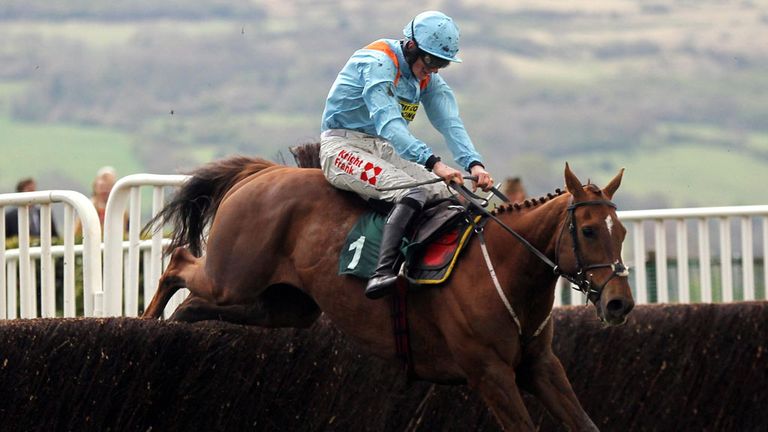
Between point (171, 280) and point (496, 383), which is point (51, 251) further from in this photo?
point (496, 383)

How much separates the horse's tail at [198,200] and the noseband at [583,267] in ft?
6.47

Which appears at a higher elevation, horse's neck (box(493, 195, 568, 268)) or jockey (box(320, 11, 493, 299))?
jockey (box(320, 11, 493, 299))

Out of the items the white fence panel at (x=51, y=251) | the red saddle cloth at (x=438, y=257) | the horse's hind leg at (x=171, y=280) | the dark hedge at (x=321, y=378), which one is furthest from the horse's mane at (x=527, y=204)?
the white fence panel at (x=51, y=251)

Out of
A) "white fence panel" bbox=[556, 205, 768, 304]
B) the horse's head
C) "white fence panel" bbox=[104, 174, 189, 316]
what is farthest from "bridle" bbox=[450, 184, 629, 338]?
"white fence panel" bbox=[556, 205, 768, 304]

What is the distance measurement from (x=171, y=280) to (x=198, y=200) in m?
0.43

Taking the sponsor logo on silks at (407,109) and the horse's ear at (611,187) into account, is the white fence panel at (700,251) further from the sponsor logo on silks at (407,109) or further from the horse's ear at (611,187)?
the horse's ear at (611,187)

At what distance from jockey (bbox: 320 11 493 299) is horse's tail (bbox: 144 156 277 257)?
67cm

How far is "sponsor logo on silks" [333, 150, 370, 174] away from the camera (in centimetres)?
688

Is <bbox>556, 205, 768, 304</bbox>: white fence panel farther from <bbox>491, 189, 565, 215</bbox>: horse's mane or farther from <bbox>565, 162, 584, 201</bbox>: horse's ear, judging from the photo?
<bbox>565, 162, 584, 201</bbox>: horse's ear

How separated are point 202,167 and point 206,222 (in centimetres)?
27

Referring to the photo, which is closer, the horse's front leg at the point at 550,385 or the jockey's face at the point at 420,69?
the horse's front leg at the point at 550,385

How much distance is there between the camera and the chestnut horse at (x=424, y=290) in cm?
614

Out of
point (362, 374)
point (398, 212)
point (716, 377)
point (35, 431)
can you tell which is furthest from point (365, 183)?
point (716, 377)

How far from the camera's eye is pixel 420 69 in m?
6.86
